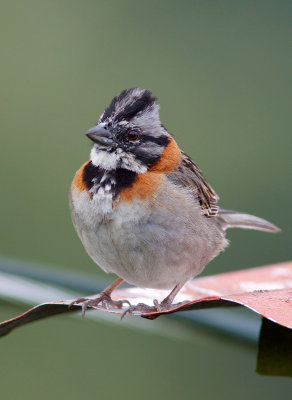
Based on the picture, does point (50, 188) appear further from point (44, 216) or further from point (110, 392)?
point (110, 392)

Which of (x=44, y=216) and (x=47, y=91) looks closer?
(x=44, y=216)

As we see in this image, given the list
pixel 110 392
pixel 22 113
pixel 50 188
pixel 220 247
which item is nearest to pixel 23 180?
pixel 50 188

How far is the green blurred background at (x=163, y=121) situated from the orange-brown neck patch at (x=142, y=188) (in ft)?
4.84

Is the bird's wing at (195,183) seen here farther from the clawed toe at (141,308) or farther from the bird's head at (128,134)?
the clawed toe at (141,308)

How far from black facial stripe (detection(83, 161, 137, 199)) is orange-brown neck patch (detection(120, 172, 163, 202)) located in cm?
2

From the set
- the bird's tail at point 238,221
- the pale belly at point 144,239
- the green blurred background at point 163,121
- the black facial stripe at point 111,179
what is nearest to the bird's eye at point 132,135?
the black facial stripe at point 111,179

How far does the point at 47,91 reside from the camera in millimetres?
5418

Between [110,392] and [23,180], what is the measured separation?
5.89ft

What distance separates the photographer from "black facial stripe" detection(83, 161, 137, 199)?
2.56 metres

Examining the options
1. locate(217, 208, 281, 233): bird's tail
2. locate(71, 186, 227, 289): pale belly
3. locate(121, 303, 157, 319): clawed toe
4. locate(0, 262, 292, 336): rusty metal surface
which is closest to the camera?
locate(0, 262, 292, 336): rusty metal surface

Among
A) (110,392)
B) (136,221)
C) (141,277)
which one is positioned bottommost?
(110,392)

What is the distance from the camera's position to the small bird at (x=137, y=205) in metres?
2.54

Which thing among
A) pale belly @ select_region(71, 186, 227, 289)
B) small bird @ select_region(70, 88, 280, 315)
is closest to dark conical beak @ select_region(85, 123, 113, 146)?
small bird @ select_region(70, 88, 280, 315)

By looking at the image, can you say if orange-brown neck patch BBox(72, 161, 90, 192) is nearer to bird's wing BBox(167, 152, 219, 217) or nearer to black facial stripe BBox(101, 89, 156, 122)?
black facial stripe BBox(101, 89, 156, 122)
